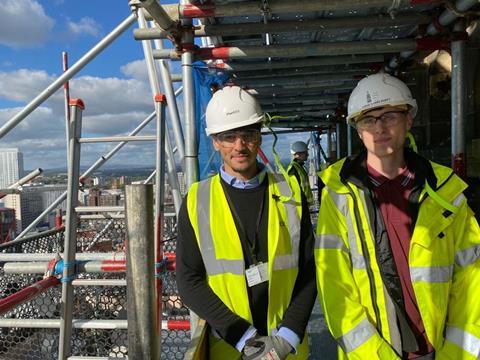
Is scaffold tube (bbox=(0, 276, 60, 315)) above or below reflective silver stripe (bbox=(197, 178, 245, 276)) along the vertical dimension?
below

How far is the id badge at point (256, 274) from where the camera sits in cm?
204

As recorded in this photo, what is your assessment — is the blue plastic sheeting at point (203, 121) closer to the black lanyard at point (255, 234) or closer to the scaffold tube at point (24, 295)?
the scaffold tube at point (24, 295)

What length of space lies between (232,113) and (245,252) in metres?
0.74

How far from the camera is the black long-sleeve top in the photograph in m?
2.00

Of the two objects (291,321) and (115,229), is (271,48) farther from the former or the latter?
(115,229)

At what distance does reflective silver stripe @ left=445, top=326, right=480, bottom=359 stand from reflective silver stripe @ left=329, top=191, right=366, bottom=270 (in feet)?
1.57

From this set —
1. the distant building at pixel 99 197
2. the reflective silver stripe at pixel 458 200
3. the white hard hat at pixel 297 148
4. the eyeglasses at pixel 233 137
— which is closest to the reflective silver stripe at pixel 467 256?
the reflective silver stripe at pixel 458 200

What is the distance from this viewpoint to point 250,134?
2215 millimetres

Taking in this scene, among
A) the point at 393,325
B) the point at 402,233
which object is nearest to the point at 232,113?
the point at 402,233

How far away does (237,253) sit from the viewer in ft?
6.73

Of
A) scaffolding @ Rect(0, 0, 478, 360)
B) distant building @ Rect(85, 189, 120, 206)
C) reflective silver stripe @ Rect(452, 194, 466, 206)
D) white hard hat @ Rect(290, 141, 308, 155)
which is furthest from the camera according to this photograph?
white hard hat @ Rect(290, 141, 308, 155)

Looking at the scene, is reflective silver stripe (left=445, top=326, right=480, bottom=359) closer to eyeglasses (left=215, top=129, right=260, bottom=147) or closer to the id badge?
the id badge

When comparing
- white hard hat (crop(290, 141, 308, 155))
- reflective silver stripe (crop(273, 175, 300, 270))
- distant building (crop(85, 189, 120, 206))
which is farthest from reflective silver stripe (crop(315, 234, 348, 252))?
white hard hat (crop(290, 141, 308, 155))

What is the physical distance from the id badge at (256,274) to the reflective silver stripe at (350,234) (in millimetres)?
430
